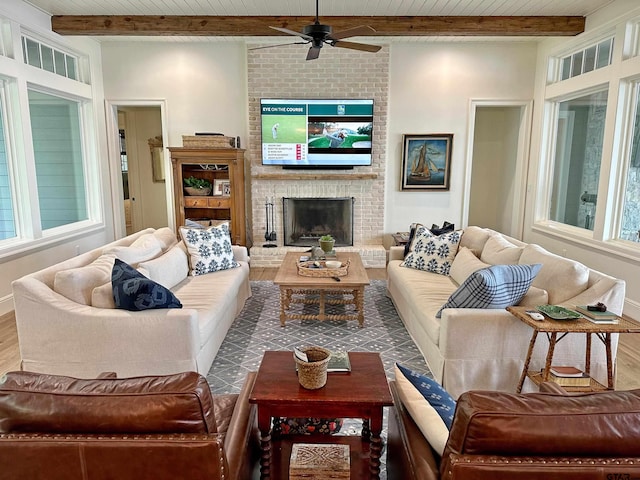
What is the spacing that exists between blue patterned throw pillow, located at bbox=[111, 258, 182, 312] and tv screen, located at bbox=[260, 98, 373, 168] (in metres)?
3.82

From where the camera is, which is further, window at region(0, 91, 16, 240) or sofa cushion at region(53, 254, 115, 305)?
window at region(0, 91, 16, 240)

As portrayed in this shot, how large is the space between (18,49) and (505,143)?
6.77m

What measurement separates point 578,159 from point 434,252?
2775 millimetres

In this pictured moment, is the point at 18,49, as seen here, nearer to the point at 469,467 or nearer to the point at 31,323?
the point at 31,323

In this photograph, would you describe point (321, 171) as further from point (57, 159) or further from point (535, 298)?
point (535, 298)

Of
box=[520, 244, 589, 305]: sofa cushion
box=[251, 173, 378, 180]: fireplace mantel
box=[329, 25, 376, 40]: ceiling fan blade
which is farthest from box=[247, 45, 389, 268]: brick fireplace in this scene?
box=[520, 244, 589, 305]: sofa cushion

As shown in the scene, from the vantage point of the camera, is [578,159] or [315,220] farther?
[315,220]

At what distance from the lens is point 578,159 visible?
5.50 meters

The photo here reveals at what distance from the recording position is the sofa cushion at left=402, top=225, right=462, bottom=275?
4.14 metres

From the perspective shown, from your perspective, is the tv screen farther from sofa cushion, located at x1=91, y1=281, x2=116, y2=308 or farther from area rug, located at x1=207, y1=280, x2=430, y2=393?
sofa cushion, located at x1=91, y1=281, x2=116, y2=308

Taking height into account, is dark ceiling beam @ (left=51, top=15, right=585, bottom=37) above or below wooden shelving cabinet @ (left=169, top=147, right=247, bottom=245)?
above

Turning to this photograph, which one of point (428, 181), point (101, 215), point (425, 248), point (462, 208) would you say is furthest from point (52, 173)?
point (462, 208)

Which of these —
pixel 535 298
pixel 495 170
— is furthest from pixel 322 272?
pixel 495 170

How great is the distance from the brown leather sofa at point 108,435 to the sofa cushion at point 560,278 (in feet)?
7.92
